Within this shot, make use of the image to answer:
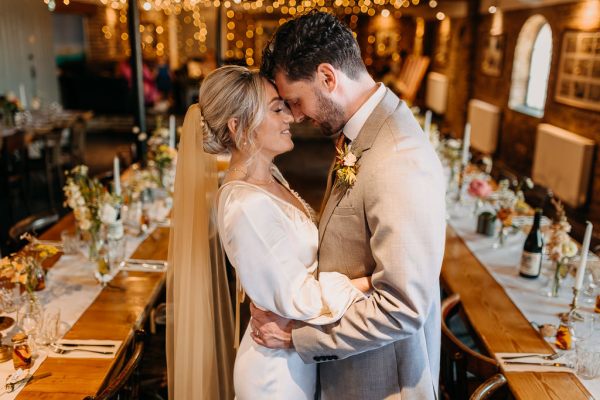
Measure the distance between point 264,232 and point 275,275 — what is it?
140 mm

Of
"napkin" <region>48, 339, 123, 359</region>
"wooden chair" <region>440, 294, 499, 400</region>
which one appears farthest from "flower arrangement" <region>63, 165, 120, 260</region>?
"wooden chair" <region>440, 294, 499, 400</region>

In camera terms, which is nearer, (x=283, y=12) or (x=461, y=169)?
(x=461, y=169)

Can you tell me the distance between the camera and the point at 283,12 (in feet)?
56.9

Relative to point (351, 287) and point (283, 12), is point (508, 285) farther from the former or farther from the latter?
point (283, 12)

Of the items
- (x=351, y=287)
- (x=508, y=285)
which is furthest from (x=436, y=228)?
(x=508, y=285)

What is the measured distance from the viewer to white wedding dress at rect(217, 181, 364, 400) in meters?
1.64

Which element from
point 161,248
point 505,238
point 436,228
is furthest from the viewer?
point 505,238

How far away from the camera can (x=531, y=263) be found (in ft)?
9.20

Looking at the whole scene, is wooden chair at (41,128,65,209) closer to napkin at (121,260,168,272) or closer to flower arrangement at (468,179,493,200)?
napkin at (121,260,168,272)

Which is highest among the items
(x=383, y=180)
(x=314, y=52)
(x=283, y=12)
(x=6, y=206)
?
(x=283, y=12)

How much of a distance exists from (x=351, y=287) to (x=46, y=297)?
1.60m

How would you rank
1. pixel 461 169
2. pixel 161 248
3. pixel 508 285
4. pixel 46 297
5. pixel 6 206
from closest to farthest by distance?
1. pixel 46 297
2. pixel 508 285
3. pixel 161 248
4. pixel 461 169
5. pixel 6 206

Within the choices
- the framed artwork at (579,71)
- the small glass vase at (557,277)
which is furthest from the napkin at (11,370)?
the framed artwork at (579,71)

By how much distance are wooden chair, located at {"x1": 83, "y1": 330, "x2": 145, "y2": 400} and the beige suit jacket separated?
58 centimetres
